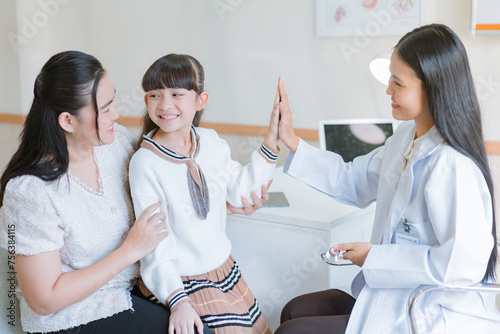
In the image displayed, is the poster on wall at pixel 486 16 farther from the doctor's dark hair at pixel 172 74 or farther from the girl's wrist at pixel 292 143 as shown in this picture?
the doctor's dark hair at pixel 172 74

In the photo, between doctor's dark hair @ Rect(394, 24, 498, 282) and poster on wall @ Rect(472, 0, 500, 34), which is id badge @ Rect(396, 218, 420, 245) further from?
poster on wall @ Rect(472, 0, 500, 34)

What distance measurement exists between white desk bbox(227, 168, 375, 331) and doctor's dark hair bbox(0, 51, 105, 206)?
0.75m

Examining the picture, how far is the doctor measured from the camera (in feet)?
4.37

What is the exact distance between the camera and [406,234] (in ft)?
4.69

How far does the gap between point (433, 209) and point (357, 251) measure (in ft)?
0.68

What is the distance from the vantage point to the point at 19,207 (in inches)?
54.1

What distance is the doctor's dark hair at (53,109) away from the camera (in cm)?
141

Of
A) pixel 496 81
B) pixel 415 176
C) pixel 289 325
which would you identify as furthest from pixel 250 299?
pixel 496 81

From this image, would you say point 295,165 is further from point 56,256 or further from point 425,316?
point 56,256

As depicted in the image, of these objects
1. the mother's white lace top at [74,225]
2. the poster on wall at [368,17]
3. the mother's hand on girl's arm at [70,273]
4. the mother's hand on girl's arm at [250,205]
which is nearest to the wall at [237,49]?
the poster on wall at [368,17]

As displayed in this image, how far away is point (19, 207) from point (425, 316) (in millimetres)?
941

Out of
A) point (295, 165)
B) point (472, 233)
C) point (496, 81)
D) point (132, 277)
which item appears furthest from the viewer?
point (496, 81)

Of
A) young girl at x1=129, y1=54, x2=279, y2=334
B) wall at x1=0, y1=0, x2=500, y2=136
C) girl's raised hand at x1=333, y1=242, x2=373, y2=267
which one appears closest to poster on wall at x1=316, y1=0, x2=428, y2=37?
wall at x1=0, y1=0, x2=500, y2=136

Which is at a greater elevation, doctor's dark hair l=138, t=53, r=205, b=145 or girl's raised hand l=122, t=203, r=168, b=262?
doctor's dark hair l=138, t=53, r=205, b=145
